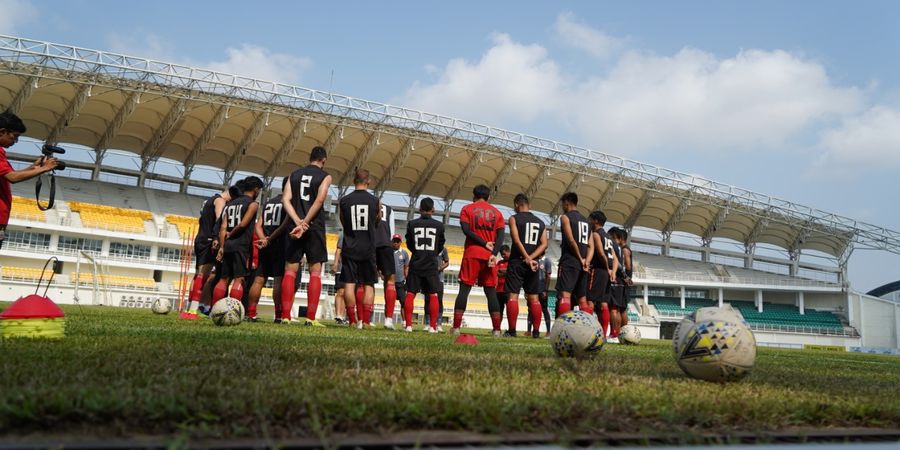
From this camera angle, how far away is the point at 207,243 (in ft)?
32.7

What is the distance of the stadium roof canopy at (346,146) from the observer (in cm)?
3272

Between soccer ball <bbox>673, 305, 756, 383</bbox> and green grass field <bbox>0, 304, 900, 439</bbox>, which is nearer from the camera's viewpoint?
green grass field <bbox>0, 304, 900, 439</bbox>

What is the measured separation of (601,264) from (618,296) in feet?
4.37

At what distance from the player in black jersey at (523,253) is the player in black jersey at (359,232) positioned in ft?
6.70

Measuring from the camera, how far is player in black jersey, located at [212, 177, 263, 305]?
28.4ft

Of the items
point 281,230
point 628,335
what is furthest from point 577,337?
point 628,335

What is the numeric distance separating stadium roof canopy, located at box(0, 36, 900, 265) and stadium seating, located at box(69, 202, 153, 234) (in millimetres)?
4787

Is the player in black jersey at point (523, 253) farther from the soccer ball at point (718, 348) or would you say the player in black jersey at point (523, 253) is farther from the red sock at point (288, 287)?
the soccer ball at point (718, 348)

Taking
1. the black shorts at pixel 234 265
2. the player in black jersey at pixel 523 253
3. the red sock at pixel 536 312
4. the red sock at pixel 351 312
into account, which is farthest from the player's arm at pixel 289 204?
the red sock at pixel 536 312

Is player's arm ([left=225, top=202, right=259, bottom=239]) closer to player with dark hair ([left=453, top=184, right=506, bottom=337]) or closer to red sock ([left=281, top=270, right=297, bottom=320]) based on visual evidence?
red sock ([left=281, top=270, right=297, bottom=320])

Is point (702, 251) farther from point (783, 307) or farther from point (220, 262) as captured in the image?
point (220, 262)

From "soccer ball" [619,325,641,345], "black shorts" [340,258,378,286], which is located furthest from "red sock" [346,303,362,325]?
"soccer ball" [619,325,641,345]

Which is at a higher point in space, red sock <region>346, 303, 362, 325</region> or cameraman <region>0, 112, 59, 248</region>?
cameraman <region>0, 112, 59, 248</region>

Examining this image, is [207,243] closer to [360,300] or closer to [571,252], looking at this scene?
[360,300]
